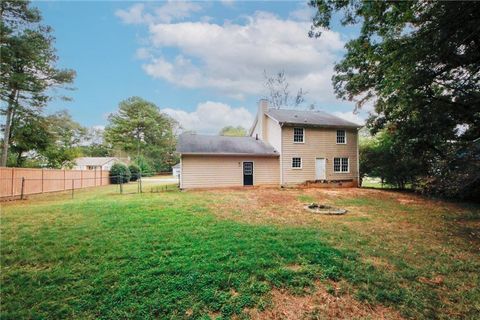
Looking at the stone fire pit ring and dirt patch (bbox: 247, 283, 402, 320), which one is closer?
dirt patch (bbox: 247, 283, 402, 320)

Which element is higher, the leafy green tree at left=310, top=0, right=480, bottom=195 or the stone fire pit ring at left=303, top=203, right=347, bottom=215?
the leafy green tree at left=310, top=0, right=480, bottom=195

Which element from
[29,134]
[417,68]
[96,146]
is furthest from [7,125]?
[96,146]

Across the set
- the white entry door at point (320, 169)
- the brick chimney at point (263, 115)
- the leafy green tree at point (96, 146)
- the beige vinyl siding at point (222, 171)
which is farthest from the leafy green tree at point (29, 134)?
the leafy green tree at point (96, 146)

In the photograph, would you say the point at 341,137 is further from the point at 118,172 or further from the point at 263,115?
the point at 118,172

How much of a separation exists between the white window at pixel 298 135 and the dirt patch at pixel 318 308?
48.6ft

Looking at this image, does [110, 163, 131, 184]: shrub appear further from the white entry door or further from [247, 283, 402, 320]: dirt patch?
[247, 283, 402, 320]: dirt patch

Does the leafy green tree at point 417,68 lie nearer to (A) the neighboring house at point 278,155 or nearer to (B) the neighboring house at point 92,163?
(A) the neighboring house at point 278,155

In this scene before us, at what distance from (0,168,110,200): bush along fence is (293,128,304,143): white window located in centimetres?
1533

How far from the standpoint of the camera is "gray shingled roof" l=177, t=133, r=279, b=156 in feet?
52.4

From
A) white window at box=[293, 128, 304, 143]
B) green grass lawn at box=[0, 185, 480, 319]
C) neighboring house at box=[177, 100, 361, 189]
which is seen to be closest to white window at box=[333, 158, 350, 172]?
neighboring house at box=[177, 100, 361, 189]

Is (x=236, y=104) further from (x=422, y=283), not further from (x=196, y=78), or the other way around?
(x=422, y=283)

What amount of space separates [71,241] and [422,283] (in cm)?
689

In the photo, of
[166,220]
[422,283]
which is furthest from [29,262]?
[422,283]

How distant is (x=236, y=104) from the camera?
32.3 metres
